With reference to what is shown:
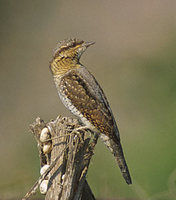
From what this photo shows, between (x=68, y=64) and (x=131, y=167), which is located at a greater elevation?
(x=68, y=64)

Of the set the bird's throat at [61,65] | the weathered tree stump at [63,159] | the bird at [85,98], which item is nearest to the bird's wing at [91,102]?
the bird at [85,98]

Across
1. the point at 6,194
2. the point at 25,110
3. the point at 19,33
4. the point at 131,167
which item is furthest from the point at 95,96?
the point at 19,33

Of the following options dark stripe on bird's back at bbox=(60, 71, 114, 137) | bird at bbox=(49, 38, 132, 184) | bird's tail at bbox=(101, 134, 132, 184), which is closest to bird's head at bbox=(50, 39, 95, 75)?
bird at bbox=(49, 38, 132, 184)

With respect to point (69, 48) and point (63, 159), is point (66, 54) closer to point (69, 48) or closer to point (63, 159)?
point (69, 48)

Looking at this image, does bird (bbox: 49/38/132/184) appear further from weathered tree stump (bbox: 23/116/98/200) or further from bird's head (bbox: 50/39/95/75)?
weathered tree stump (bbox: 23/116/98/200)

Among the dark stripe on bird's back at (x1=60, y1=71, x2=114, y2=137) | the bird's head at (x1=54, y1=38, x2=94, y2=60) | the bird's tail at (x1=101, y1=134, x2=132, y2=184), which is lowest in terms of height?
the bird's tail at (x1=101, y1=134, x2=132, y2=184)

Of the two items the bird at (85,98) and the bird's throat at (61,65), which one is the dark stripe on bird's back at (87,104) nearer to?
the bird at (85,98)

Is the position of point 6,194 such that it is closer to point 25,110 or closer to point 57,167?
point 57,167
